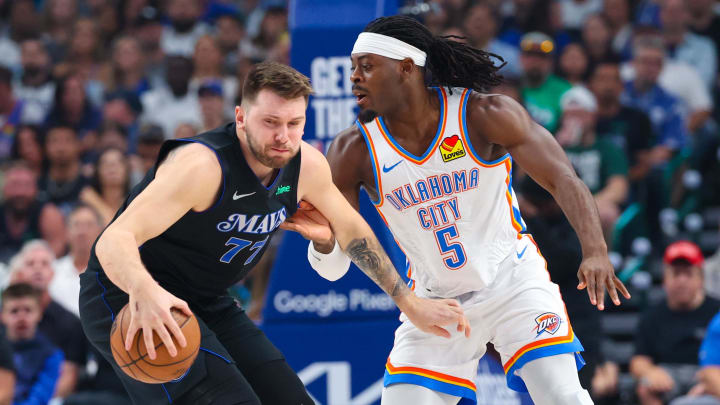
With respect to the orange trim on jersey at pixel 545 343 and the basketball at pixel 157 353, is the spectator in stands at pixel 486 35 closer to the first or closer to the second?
the orange trim on jersey at pixel 545 343

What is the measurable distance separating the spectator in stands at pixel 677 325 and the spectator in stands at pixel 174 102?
4.96m

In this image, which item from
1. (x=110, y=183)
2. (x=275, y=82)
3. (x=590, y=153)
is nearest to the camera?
(x=275, y=82)

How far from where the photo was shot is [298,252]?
6512 millimetres

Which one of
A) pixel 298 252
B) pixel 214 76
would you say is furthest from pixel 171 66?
pixel 298 252

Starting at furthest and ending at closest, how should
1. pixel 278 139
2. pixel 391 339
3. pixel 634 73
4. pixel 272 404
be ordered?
pixel 634 73 < pixel 391 339 < pixel 272 404 < pixel 278 139

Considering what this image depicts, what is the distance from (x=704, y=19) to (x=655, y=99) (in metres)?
1.25

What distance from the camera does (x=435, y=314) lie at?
A: 4.37m

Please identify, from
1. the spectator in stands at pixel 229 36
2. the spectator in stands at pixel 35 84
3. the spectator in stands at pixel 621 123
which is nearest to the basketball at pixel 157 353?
the spectator in stands at pixel 621 123

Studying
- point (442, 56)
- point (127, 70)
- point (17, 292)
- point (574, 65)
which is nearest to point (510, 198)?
point (442, 56)

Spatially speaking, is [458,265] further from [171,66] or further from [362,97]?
[171,66]

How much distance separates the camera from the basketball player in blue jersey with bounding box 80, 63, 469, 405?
3.69 metres

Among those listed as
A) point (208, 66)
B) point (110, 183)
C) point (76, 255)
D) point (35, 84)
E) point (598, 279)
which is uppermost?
point (598, 279)

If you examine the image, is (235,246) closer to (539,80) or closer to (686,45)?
(539,80)

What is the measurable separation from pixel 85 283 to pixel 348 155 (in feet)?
4.42
